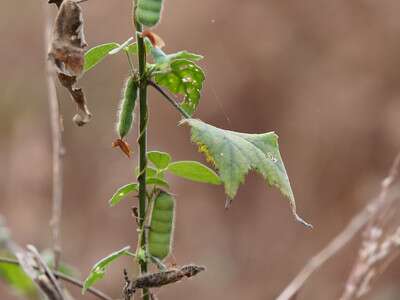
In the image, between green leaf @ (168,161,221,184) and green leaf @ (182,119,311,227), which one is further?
green leaf @ (168,161,221,184)

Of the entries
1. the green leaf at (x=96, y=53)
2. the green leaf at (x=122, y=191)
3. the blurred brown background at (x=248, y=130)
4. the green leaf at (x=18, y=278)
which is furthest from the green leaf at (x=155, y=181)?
the blurred brown background at (x=248, y=130)

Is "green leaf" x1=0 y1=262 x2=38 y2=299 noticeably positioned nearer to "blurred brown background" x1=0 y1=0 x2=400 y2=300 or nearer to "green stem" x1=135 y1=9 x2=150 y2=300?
"green stem" x1=135 y1=9 x2=150 y2=300

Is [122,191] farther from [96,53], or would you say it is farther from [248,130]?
[248,130]

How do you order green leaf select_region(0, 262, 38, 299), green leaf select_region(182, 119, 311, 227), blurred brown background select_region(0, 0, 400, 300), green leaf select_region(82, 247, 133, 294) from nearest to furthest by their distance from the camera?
green leaf select_region(182, 119, 311, 227) < green leaf select_region(82, 247, 133, 294) < green leaf select_region(0, 262, 38, 299) < blurred brown background select_region(0, 0, 400, 300)

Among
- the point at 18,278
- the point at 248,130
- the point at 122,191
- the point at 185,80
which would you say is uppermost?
the point at 248,130

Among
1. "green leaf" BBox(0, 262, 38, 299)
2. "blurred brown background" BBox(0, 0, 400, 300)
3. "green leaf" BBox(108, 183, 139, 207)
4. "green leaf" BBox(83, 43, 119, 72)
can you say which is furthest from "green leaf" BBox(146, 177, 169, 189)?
"blurred brown background" BBox(0, 0, 400, 300)

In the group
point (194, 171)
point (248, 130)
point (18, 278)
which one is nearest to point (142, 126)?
point (194, 171)
